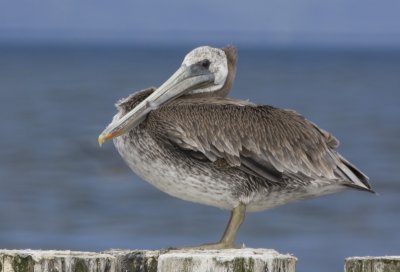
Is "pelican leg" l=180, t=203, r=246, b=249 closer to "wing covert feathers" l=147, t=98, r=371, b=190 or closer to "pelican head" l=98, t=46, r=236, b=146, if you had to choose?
"wing covert feathers" l=147, t=98, r=371, b=190

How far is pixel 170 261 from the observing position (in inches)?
181

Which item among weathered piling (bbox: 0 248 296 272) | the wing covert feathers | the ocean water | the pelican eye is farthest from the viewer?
the ocean water

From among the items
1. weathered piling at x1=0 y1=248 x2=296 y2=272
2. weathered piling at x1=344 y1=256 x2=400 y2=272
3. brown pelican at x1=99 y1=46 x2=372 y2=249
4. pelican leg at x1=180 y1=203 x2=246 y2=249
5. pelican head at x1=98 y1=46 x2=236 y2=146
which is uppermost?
pelican head at x1=98 y1=46 x2=236 y2=146

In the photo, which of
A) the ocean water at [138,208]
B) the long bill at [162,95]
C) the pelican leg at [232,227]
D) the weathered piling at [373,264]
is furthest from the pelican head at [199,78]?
the ocean water at [138,208]

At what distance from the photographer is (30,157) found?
70.3ft

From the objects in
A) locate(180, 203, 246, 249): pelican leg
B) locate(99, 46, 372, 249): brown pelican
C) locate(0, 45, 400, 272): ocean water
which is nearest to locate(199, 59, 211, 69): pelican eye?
locate(99, 46, 372, 249): brown pelican

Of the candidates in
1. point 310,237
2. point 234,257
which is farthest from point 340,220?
point 234,257

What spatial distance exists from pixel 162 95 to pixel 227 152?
444 millimetres

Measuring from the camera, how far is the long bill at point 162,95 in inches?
228

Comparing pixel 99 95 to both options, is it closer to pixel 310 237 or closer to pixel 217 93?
pixel 310 237

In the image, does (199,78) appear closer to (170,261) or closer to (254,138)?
(254,138)

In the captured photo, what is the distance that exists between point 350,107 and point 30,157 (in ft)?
64.2

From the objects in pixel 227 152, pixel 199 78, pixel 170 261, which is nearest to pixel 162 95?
pixel 199 78

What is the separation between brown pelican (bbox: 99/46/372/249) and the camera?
Answer: 18.9 feet
